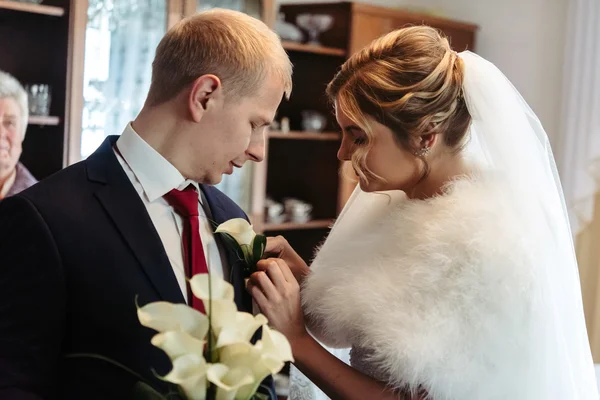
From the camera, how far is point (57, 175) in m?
1.27

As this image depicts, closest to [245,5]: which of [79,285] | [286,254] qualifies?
[286,254]

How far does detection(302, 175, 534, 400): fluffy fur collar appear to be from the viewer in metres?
1.42

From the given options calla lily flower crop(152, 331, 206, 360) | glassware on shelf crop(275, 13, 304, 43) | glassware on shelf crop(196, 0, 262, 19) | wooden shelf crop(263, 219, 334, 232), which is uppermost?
glassware on shelf crop(196, 0, 262, 19)

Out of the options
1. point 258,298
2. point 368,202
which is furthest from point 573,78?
point 258,298

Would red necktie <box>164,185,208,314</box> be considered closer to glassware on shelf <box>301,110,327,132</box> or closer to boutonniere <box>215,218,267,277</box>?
boutonniere <box>215,218,267,277</box>

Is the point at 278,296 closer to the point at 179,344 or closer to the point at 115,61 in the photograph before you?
the point at 179,344

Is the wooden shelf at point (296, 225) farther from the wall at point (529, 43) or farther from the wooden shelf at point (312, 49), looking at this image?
the wall at point (529, 43)

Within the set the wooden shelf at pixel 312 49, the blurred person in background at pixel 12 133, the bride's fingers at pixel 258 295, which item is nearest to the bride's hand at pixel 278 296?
the bride's fingers at pixel 258 295

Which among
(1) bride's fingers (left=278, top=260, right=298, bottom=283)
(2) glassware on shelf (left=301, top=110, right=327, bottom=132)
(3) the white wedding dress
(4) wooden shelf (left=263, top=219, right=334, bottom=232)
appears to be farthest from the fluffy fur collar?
(2) glassware on shelf (left=301, top=110, right=327, bottom=132)

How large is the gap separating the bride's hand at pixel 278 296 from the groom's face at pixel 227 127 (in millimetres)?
227

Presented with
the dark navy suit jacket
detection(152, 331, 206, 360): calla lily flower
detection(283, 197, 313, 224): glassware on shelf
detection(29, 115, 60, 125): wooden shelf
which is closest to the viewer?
detection(152, 331, 206, 360): calla lily flower

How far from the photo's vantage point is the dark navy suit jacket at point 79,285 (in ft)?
3.77

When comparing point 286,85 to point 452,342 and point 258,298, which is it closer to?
point 258,298

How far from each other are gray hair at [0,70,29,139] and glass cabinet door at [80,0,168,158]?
0.73 ft
